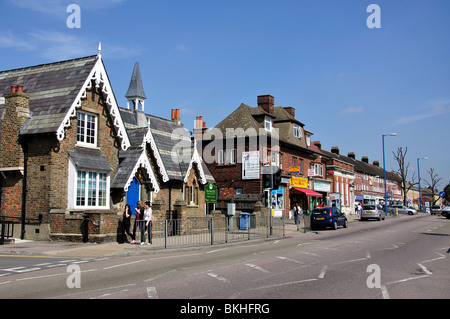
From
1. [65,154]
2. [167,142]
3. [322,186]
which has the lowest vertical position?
[322,186]

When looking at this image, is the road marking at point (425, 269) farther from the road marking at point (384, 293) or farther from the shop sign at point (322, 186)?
the shop sign at point (322, 186)

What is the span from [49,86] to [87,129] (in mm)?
2986

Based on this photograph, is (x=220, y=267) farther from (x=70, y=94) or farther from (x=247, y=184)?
(x=247, y=184)

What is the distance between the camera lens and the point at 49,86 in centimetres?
2186

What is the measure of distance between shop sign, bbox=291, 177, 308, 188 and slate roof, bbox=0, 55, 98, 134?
82.2ft

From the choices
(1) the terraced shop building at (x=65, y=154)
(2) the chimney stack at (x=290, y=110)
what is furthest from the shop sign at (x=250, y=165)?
(1) the terraced shop building at (x=65, y=154)

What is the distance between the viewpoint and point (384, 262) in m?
12.3

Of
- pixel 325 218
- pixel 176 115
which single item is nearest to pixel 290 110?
pixel 176 115

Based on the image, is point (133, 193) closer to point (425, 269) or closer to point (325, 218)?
point (325, 218)

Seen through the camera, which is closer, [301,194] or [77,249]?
[77,249]

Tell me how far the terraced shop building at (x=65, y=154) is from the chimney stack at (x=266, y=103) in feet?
67.4

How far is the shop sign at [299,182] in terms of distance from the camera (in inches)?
1644
